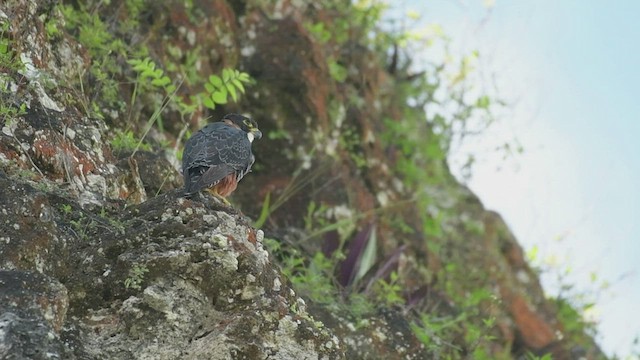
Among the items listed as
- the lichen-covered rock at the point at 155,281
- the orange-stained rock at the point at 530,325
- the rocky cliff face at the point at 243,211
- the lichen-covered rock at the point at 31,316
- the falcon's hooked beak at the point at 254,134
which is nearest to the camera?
the lichen-covered rock at the point at 31,316

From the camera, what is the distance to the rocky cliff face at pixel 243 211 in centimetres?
402

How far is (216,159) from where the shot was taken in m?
5.39

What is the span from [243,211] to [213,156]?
2523 millimetres

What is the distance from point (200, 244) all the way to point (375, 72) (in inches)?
263

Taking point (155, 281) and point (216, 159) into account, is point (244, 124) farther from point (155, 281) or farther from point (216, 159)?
point (155, 281)

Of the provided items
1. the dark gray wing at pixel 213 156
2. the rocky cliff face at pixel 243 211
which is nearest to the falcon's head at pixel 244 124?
the rocky cliff face at pixel 243 211

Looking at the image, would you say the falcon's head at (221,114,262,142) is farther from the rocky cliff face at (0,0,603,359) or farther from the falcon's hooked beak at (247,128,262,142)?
the rocky cliff face at (0,0,603,359)

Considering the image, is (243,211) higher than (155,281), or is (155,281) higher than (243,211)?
(243,211)

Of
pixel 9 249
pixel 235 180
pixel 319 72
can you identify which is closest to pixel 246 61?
pixel 319 72

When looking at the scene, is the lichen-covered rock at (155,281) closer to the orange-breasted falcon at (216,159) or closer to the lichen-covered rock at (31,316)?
the lichen-covered rock at (31,316)

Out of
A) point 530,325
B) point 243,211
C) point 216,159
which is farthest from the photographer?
point 530,325

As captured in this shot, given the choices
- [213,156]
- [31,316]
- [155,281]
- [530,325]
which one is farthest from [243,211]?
[31,316]

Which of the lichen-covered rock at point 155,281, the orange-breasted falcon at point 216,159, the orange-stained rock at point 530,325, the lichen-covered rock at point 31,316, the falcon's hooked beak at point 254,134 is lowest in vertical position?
the lichen-covered rock at point 31,316

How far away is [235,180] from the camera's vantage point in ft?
18.6
